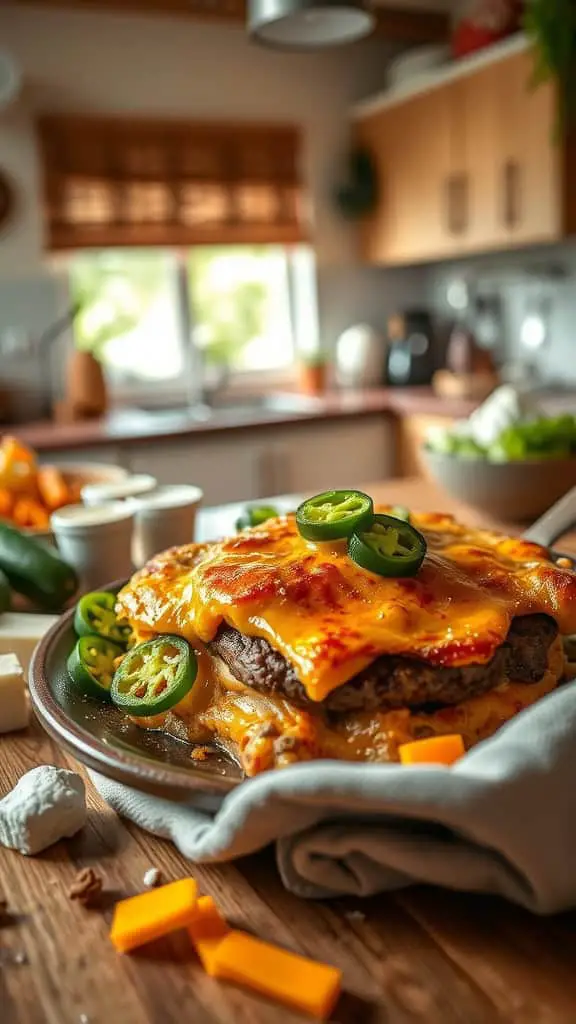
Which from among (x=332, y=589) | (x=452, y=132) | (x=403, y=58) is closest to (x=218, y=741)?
(x=332, y=589)

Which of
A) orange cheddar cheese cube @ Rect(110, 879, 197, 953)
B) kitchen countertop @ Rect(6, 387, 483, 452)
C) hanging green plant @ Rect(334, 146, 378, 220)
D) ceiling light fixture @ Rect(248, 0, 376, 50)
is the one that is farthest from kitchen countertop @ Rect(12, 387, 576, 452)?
orange cheddar cheese cube @ Rect(110, 879, 197, 953)

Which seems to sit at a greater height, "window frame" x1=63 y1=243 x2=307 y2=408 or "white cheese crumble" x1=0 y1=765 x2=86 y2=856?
"window frame" x1=63 y1=243 x2=307 y2=408

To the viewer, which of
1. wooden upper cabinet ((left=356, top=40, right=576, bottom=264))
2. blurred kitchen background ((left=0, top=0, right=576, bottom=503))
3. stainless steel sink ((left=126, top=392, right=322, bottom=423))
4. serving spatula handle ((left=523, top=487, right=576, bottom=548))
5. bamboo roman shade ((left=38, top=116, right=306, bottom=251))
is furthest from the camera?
stainless steel sink ((left=126, top=392, right=322, bottom=423))

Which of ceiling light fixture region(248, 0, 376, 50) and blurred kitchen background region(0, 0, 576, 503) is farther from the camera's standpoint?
blurred kitchen background region(0, 0, 576, 503)

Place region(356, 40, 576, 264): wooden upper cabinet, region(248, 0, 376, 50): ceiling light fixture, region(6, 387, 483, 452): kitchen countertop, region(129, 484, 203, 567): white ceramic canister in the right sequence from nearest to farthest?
region(129, 484, 203, 567): white ceramic canister < region(248, 0, 376, 50): ceiling light fixture < region(6, 387, 483, 452): kitchen countertop < region(356, 40, 576, 264): wooden upper cabinet

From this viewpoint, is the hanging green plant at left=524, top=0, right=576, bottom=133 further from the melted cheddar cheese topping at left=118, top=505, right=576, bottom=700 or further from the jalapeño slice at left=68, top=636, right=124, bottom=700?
the jalapeño slice at left=68, top=636, right=124, bottom=700

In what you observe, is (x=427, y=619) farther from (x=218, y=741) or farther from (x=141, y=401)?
(x=141, y=401)
